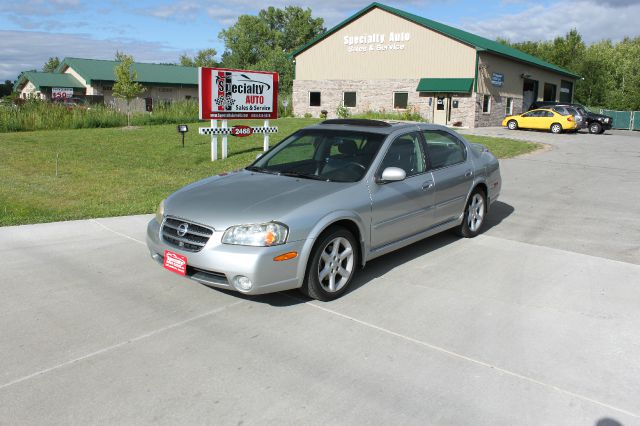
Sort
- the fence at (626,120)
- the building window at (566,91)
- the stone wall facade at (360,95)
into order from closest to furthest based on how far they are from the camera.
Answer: the stone wall facade at (360,95) → the fence at (626,120) → the building window at (566,91)

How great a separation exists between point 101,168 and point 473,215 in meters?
8.96

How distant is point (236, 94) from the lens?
14.2 metres

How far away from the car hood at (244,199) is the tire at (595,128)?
30813mm

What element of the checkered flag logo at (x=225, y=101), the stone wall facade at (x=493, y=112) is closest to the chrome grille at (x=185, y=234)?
the checkered flag logo at (x=225, y=101)

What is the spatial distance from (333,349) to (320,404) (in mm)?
722

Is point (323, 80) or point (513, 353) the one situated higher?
point (323, 80)

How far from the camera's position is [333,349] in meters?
3.96

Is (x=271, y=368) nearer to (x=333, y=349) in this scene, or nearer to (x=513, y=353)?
(x=333, y=349)

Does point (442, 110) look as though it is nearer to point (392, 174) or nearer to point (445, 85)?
point (445, 85)

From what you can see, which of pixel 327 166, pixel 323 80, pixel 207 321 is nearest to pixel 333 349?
pixel 207 321

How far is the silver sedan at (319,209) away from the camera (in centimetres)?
442

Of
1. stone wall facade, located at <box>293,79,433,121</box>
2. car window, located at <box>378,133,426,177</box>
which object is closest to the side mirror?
car window, located at <box>378,133,426,177</box>

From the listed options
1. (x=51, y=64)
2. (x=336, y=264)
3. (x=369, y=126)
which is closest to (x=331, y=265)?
(x=336, y=264)

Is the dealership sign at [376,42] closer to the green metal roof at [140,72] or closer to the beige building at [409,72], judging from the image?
the beige building at [409,72]
